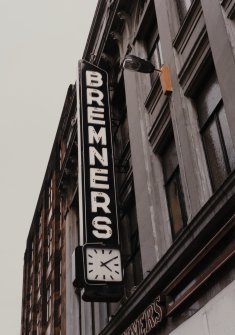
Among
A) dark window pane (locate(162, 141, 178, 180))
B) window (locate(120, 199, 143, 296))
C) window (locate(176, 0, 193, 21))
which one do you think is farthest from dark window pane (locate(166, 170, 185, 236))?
window (locate(176, 0, 193, 21))

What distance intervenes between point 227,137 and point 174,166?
3.14 meters

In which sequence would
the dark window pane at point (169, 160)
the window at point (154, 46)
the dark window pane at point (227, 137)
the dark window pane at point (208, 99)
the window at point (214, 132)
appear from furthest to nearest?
the window at point (154, 46), the dark window pane at point (169, 160), the dark window pane at point (208, 99), the window at point (214, 132), the dark window pane at point (227, 137)

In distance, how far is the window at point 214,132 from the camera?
11.6 m

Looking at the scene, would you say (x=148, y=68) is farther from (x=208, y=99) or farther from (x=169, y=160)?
(x=208, y=99)

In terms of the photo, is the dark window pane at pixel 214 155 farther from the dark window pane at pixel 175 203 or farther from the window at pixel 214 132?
the dark window pane at pixel 175 203

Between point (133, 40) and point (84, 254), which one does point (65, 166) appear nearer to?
point (133, 40)

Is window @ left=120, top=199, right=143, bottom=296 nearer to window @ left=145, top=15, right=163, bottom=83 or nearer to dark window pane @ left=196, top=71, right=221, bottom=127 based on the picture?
window @ left=145, top=15, right=163, bottom=83

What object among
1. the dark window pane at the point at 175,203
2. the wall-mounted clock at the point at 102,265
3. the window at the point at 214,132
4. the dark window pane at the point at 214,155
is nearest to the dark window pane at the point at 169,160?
the dark window pane at the point at 175,203

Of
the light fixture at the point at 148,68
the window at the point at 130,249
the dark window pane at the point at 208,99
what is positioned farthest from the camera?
the window at the point at 130,249

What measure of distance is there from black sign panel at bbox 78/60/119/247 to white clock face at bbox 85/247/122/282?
1.23 feet

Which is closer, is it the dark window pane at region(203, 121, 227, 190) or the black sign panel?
the dark window pane at region(203, 121, 227, 190)

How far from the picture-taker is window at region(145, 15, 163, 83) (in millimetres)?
17047

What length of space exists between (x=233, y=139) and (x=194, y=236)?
6.67ft

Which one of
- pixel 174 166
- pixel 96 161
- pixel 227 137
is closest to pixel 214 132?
pixel 227 137
